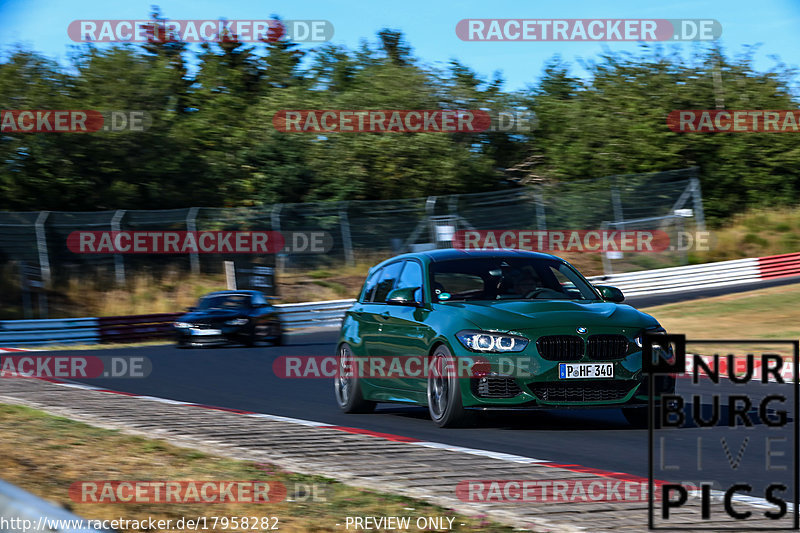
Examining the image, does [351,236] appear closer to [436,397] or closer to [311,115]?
[311,115]

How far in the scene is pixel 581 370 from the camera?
30.5 ft

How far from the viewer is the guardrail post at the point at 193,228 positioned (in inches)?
1255

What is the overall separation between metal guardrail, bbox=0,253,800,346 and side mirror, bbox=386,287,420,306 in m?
16.1

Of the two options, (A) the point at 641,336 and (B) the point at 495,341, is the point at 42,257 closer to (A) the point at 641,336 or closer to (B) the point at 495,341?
(B) the point at 495,341

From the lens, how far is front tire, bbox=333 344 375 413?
11.3 m

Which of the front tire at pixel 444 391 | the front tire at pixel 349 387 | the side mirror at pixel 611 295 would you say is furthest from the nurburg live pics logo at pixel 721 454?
the front tire at pixel 349 387

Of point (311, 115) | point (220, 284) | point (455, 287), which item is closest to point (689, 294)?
point (220, 284)

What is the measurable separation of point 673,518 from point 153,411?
20.0 ft
